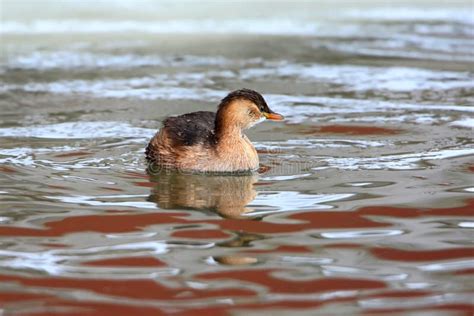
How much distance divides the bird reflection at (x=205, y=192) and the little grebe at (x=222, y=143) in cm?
12

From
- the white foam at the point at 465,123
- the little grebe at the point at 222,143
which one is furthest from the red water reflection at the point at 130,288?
the white foam at the point at 465,123

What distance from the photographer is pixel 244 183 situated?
28.6ft

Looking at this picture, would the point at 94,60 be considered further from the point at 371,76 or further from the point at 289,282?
the point at 289,282

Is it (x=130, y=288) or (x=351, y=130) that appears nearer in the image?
(x=130, y=288)

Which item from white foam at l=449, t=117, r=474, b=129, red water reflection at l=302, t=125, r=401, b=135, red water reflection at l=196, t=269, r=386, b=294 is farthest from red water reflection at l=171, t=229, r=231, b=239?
white foam at l=449, t=117, r=474, b=129

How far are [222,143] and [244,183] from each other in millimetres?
598

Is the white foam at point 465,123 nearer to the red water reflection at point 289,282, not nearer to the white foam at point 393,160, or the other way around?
the white foam at point 393,160

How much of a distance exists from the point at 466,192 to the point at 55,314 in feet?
13.1

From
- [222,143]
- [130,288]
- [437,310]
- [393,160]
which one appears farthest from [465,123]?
[130,288]

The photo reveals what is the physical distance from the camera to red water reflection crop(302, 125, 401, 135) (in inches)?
427

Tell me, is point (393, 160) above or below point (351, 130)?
below

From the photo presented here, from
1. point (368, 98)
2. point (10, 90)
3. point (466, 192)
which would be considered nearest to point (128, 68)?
point (10, 90)

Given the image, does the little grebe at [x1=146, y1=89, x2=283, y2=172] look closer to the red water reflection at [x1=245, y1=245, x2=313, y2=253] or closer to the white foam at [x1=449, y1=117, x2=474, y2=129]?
the red water reflection at [x1=245, y1=245, x2=313, y2=253]

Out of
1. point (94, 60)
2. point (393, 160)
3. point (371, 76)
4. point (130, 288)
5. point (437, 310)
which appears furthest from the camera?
point (94, 60)
